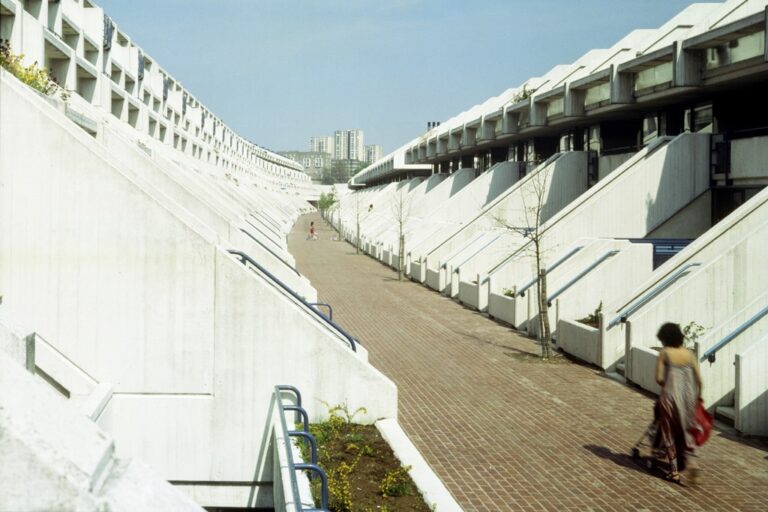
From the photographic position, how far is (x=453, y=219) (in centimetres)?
3647

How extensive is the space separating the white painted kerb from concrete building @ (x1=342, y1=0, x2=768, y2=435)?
15.0ft

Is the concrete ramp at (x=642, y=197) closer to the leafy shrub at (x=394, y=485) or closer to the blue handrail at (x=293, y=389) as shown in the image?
the blue handrail at (x=293, y=389)

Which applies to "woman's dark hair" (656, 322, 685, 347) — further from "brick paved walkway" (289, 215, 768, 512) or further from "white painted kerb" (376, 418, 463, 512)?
"white painted kerb" (376, 418, 463, 512)

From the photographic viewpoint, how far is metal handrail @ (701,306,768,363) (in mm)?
11039

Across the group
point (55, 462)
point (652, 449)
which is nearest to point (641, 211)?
point (652, 449)

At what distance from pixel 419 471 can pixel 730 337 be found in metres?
5.70

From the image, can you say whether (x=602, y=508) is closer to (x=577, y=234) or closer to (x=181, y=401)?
(x=181, y=401)

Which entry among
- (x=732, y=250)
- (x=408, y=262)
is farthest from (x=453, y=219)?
(x=732, y=250)

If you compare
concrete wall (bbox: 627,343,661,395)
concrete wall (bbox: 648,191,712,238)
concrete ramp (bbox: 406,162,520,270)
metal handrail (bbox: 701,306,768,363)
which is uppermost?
concrete ramp (bbox: 406,162,520,270)

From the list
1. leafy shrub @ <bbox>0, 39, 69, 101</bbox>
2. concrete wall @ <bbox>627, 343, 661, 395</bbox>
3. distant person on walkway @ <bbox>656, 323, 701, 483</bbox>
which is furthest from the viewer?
concrete wall @ <bbox>627, 343, 661, 395</bbox>

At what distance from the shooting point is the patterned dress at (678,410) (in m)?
8.27

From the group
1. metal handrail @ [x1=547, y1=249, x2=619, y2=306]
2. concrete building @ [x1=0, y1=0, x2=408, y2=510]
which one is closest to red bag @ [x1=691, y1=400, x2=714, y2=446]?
concrete building @ [x1=0, y1=0, x2=408, y2=510]

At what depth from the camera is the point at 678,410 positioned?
8297 millimetres

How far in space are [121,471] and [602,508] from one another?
576cm
